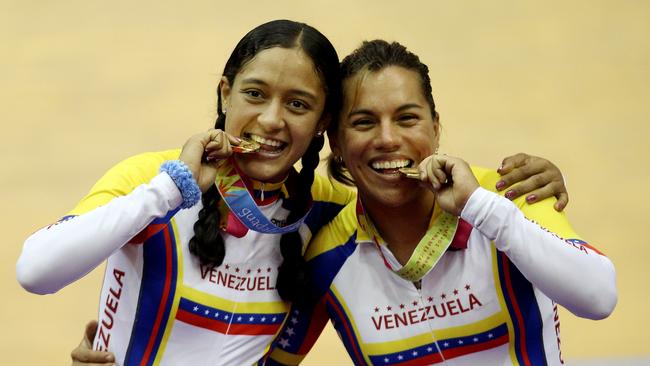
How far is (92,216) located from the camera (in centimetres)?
197

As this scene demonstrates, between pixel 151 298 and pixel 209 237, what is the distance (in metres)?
0.20

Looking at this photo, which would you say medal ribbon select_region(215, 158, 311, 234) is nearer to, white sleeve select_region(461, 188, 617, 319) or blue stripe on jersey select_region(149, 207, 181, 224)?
blue stripe on jersey select_region(149, 207, 181, 224)

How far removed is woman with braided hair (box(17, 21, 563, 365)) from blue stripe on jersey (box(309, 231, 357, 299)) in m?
0.08

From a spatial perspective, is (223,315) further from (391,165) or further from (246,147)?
(391,165)

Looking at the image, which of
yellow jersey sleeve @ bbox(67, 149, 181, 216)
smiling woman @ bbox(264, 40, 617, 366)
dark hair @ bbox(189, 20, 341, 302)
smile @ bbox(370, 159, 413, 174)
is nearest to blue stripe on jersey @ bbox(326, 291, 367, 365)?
smiling woman @ bbox(264, 40, 617, 366)

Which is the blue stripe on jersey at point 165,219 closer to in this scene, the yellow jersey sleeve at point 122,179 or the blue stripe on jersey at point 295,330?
the yellow jersey sleeve at point 122,179

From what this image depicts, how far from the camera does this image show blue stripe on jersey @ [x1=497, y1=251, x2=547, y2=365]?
224 cm

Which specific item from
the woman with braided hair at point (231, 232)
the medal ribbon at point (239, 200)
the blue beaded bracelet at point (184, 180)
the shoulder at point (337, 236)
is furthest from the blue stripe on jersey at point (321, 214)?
the blue beaded bracelet at point (184, 180)

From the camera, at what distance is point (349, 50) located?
565 cm

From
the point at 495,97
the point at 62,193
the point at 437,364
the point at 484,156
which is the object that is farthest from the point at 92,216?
the point at 495,97

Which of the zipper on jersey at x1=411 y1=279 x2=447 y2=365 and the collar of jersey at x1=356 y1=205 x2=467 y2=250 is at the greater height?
the collar of jersey at x1=356 y1=205 x2=467 y2=250

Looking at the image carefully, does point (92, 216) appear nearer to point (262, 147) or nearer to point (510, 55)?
point (262, 147)

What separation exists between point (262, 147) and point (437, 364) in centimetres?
70

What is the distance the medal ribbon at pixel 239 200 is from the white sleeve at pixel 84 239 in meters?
0.25
